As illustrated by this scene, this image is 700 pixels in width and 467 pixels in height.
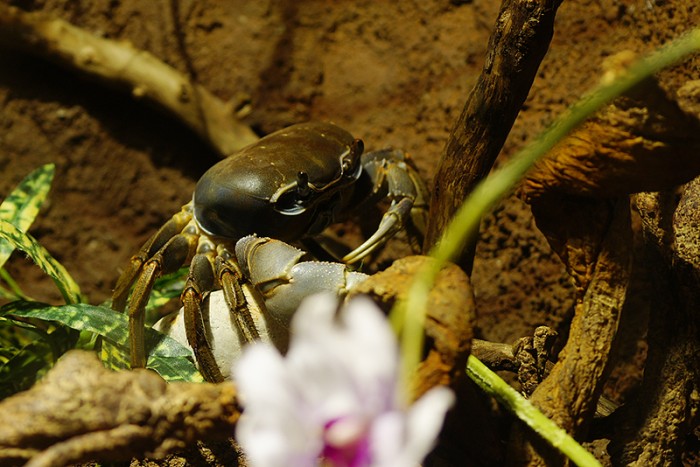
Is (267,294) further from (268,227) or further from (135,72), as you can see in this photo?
(135,72)

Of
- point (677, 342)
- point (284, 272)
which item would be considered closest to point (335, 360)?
point (284, 272)

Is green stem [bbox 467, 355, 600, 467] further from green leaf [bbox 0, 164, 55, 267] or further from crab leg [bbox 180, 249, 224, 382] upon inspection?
green leaf [bbox 0, 164, 55, 267]

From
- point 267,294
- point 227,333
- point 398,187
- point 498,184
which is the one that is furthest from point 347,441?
point 398,187

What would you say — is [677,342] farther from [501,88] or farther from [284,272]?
[284,272]

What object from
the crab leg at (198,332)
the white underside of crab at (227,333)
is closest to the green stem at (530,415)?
the white underside of crab at (227,333)

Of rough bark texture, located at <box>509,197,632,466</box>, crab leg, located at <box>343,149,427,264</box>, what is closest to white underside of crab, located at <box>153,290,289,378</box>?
crab leg, located at <box>343,149,427,264</box>

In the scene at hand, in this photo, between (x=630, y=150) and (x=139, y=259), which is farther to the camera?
(x=139, y=259)
